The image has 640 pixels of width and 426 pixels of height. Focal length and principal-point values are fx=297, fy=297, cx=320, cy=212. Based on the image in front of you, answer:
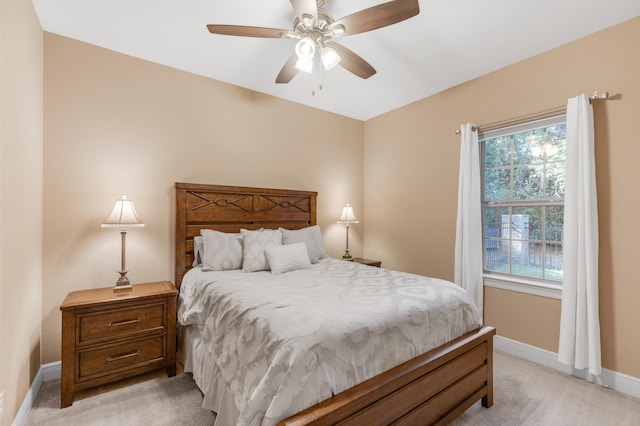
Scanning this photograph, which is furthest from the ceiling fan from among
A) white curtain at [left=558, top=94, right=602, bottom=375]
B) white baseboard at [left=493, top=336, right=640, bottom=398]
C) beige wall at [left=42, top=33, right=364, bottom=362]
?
white baseboard at [left=493, top=336, right=640, bottom=398]

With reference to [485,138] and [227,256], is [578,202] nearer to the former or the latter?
[485,138]

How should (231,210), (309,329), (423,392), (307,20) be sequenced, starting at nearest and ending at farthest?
1. (309,329)
2. (423,392)
3. (307,20)
4. (231,210)

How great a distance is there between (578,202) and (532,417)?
1.60 m

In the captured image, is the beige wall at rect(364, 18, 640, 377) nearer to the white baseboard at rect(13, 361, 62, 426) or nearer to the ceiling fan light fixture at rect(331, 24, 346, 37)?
the ceiling fan light fixture at rect(331, 24, 346, 37)

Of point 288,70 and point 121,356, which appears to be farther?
point 288,70

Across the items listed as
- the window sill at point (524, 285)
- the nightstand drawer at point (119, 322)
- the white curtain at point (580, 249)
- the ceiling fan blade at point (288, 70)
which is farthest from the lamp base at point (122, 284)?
the white curtain at point (580, 249)

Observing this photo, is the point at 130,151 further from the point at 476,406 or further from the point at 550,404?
the point at 550,404

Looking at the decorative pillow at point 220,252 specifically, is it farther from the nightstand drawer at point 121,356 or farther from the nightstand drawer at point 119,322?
the nightstand drawer at point 121,356

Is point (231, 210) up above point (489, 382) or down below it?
above

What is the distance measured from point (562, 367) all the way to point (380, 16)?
305 cm

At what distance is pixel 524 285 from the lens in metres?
2.77

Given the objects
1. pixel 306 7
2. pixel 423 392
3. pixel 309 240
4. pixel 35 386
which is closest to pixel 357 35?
pixel 306 7

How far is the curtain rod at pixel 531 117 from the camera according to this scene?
231 centimetres

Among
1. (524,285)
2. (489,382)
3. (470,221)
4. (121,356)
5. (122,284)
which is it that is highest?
(470,221)
